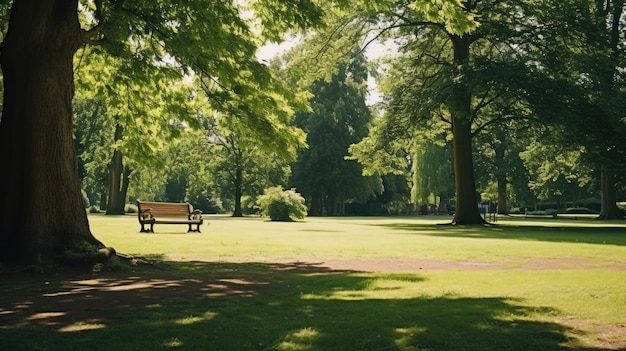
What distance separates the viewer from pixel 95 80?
18844 millimetres

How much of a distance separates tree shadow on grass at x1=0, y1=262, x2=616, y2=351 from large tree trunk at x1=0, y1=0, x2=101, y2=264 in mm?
1286

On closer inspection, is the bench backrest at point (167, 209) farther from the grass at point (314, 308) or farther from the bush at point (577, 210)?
the bush at point (577, 210)

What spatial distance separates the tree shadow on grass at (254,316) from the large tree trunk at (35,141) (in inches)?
50.6

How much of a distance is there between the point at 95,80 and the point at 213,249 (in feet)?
20.1

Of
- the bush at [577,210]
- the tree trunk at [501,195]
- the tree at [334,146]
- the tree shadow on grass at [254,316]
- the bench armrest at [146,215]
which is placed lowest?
the tree shadow on grass at [254,316]

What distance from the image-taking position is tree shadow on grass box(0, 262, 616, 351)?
20.5ft

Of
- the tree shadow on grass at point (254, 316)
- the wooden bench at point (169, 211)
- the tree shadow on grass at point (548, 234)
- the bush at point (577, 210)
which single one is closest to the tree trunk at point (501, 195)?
the bush at point (577, 210)

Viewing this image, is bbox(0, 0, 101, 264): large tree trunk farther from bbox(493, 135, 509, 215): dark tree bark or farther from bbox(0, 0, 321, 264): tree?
bbox(493, 135, 509, 215): dark tree bark

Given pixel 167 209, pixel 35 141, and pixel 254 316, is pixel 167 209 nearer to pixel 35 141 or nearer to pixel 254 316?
pixel 35 141

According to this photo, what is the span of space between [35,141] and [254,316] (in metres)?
6.88

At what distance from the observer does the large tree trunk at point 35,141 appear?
39.4 ft

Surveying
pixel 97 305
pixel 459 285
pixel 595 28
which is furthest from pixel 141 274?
pixel 595 28

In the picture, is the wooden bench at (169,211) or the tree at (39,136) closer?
the tree at (39,136)

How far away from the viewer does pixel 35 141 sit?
Answer: 39.8 ft
